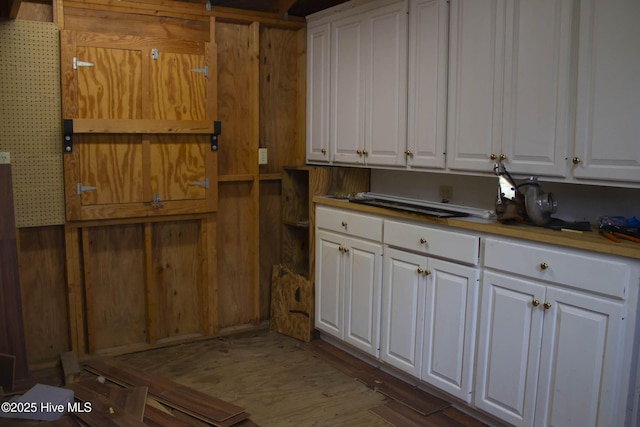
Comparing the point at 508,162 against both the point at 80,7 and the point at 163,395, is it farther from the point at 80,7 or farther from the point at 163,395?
the point at 80,7

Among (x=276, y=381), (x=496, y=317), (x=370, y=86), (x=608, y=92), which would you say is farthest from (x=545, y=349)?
(x=370, y=86)

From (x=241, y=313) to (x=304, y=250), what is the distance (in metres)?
0.69

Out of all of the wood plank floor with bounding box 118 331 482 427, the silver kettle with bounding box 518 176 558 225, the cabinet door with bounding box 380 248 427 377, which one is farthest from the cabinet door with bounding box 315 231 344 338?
the silver kettle with bounding box 518 176 558 225

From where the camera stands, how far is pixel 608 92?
7.62 feet

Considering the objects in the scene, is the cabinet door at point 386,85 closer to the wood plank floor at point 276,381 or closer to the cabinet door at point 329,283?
the cabinet door at point 329,283

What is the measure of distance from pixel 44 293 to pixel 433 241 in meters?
2.45

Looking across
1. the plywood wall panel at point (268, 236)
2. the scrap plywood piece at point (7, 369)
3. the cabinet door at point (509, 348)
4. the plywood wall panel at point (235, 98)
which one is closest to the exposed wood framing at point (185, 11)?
the plywood wall panel at point (235, 98)

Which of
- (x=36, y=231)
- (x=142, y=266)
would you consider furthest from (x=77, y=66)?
(x=142, y=266)

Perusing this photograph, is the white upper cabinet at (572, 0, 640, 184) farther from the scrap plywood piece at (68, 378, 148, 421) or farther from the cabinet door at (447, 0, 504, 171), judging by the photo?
the scrap plywood piece at (68, 378, 148, 421)

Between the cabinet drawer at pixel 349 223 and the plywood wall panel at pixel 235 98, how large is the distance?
67cm

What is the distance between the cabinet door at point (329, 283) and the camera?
12.6ft

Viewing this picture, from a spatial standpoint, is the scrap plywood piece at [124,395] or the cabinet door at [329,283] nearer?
the scrap plywood piece at [124,395]

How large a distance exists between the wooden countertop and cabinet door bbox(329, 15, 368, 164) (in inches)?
26.9

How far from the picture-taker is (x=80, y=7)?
346 centimetres
